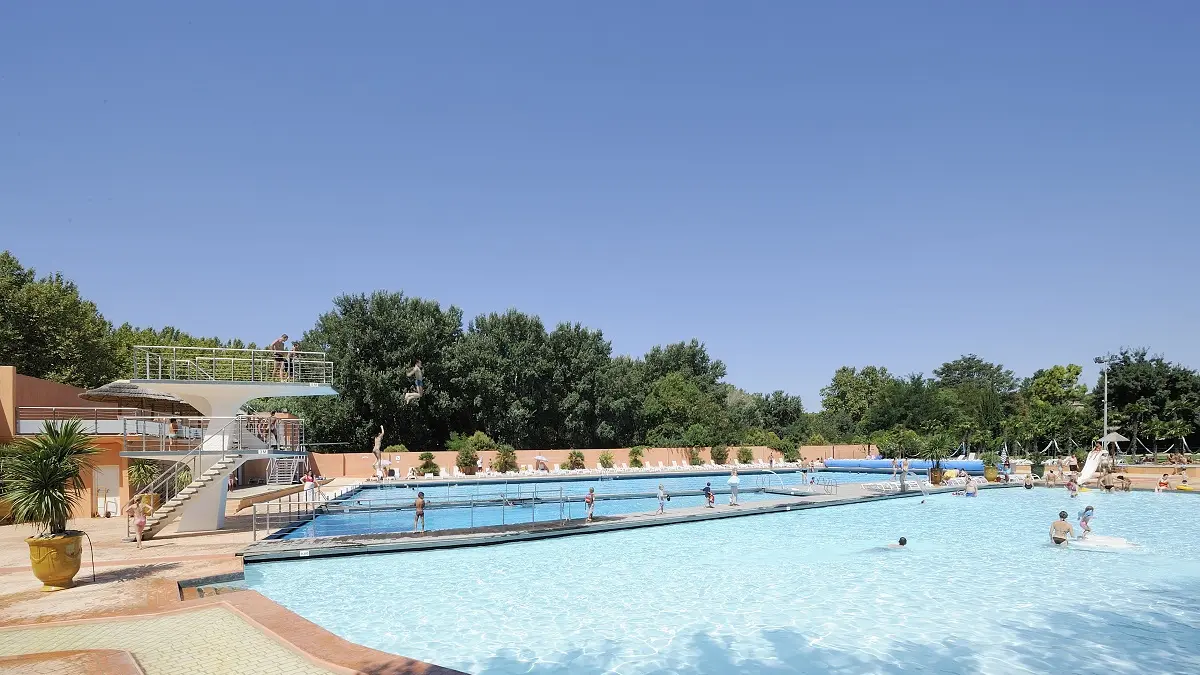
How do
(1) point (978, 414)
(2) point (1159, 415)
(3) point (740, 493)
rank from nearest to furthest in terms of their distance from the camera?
(3) point (740, 493)
(2) point (1159, 415)
(1) point (978, 414)

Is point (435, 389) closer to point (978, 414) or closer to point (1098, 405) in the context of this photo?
point (978, 414)

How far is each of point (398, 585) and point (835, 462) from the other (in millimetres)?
37851

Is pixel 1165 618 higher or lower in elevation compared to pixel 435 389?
lower

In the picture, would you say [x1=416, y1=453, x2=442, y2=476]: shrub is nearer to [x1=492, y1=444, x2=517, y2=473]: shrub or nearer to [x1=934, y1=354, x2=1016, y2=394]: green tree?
[x1=492, y1=444, x2=517, y2=473]: shrub

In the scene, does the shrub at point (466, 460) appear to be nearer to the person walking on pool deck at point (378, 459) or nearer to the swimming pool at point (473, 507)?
the swimming pool at point (473, 507)

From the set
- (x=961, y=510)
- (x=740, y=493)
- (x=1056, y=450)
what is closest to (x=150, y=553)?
(x=740, y=493)

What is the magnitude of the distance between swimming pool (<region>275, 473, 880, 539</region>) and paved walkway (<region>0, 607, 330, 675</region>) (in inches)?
284

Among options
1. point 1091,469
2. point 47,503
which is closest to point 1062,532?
point 1091,469

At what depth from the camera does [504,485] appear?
33.4 m

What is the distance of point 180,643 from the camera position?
8391mm

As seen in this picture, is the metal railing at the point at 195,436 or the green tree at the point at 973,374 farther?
the green tree at the point at 973,374

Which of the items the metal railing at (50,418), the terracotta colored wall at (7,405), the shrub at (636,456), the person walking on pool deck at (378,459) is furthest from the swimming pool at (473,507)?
Result: the terracotta colored wall at (7,405)

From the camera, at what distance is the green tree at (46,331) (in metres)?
37.5

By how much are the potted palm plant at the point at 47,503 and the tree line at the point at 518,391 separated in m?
30.7
